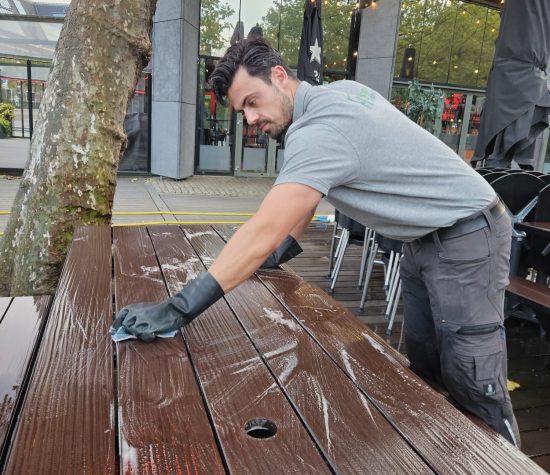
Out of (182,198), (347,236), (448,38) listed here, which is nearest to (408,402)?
(347,236)

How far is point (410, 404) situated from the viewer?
1.15 meters

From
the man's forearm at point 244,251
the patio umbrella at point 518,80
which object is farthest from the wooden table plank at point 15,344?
the patio umbrella at point 518,80

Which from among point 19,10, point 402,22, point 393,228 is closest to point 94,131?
point 393,228

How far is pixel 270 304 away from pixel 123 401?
0.81m

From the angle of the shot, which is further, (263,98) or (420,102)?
(420,102)

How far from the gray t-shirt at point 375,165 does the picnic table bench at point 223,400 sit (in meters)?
0.44

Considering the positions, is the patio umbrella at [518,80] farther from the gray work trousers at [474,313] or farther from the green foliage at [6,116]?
the green foliage at [6,116]

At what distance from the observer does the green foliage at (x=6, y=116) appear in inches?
417

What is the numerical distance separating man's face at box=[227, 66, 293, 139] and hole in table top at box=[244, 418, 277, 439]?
1.08m

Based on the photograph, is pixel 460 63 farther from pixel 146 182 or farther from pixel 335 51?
pixel 146 182

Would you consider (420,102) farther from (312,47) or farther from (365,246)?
(365,246)

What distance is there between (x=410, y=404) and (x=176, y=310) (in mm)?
711

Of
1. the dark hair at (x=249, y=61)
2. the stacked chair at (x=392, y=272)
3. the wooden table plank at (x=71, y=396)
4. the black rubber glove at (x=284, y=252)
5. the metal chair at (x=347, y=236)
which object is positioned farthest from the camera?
the metal chair at (x=347, y=236)

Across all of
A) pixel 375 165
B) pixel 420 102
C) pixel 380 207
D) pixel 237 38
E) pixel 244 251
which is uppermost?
pixel 237 38
